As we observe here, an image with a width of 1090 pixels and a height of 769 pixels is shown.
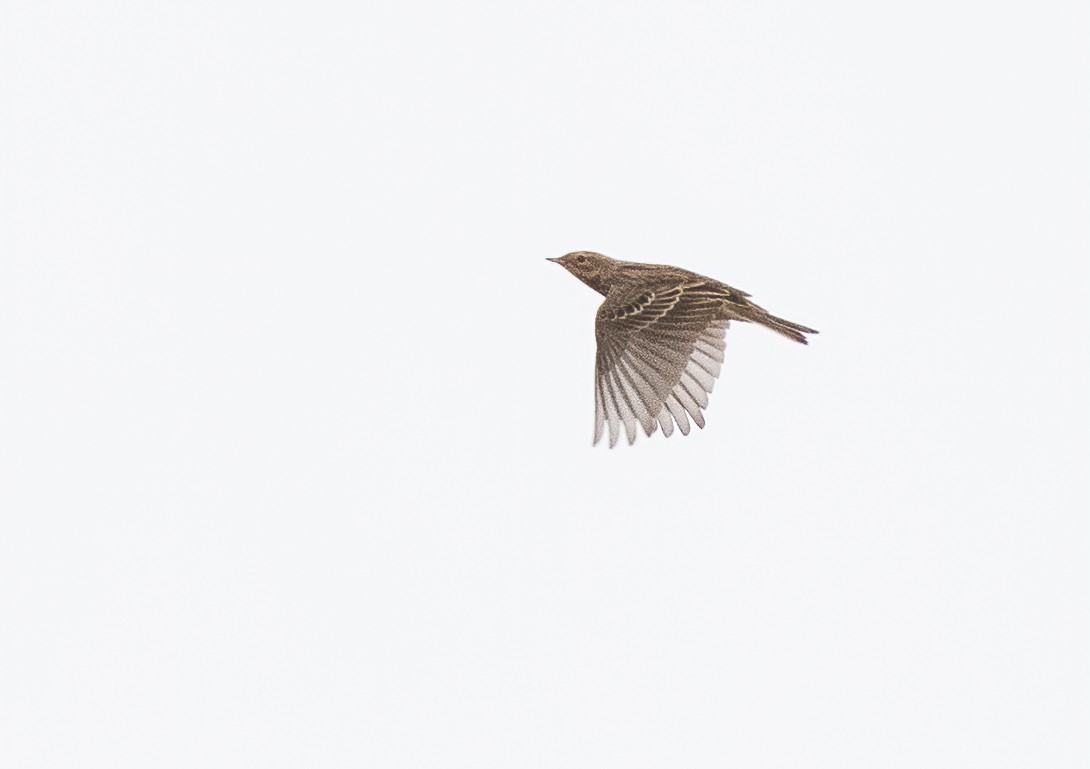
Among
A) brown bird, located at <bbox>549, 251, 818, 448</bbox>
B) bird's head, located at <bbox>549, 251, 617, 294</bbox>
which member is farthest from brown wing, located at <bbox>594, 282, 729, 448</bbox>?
bird's head, located at <bbox>549, 251, 617, 294</bbox>

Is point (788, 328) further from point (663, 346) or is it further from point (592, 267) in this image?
point (592, 267)

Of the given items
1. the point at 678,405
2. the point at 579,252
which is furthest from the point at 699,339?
the point at 579,252

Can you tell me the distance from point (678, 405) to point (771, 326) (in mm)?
938

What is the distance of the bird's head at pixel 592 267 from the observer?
1145 centimetres

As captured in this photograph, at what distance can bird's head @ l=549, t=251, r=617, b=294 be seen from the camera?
11.5 meters

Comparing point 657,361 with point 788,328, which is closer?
point 657,361

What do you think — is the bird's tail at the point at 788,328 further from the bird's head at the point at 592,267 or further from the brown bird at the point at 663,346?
the bird's head at the point at 592,267

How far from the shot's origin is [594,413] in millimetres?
10281

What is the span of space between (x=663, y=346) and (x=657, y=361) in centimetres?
10

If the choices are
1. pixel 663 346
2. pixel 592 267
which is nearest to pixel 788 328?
pixel 663 346

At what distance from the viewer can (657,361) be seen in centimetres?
1036

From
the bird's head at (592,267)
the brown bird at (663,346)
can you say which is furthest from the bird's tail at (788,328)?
the bird's head at (592,267)

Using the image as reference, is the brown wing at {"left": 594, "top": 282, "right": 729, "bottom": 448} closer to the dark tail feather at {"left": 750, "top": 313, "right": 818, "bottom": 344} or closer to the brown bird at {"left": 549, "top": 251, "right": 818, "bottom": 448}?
the brown bird at {"left": 549, "top": 251, "right": 818, "bottom": 448}

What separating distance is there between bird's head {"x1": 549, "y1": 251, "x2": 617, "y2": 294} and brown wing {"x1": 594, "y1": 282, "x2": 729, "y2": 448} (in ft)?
2.80
